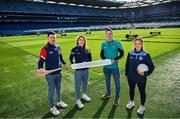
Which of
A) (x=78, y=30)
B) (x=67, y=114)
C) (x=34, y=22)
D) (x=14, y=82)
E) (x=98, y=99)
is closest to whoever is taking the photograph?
(x=67, y=114)

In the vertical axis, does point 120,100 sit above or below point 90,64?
below

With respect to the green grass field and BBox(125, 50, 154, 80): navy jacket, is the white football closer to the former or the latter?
BBox(125, 50, 154, 80): navy jacket

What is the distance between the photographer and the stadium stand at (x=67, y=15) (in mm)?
77812

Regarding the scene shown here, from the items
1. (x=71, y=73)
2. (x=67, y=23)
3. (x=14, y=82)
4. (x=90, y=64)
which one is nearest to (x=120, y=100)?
(x=90, y=64)

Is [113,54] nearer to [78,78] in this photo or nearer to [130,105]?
[78,78]

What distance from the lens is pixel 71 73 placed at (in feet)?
38.0

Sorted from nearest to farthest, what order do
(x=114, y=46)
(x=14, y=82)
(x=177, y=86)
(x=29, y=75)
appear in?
(x=114, y=46)
(x=177, y=86)
(x=14, y=82)
(x=29, y=75)

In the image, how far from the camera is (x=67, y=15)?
9581cm

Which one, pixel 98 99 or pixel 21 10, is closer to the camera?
pixel 98 99

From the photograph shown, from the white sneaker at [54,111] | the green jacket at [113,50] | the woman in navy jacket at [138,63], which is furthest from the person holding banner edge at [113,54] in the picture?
the white sneaker at [54,111]

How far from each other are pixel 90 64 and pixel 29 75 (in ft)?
19.1

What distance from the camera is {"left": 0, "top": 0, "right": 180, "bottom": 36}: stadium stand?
255ft

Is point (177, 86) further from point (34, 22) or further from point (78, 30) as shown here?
point (34, 22)

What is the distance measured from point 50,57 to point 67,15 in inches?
3632
